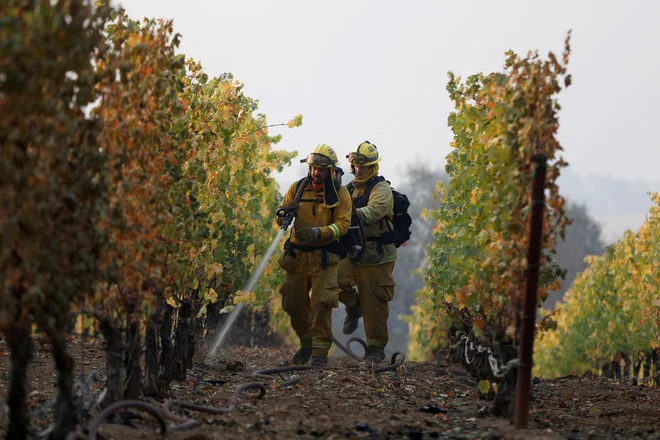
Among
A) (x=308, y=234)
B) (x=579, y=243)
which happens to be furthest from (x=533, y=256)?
(x=579, y=243)

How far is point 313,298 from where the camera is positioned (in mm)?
10148

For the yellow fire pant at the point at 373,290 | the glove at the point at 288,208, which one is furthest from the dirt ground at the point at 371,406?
the glove at the point at 288,208

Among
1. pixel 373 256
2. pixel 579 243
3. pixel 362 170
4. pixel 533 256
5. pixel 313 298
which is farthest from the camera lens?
pixel 579 243

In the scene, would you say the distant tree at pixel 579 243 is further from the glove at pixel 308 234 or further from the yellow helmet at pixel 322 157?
the glove at pixel 308 234

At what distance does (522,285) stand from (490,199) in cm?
84

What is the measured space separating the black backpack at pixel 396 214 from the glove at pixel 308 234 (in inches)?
61.1

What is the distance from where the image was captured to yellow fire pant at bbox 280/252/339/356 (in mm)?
10070

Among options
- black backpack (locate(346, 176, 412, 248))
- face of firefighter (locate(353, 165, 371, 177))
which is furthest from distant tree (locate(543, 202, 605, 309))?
face of firefighter (locate(353, 165, 371, 177))

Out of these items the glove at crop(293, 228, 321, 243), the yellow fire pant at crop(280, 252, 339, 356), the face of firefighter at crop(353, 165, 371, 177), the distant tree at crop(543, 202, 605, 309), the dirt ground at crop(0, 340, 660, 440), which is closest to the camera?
the dirt ground at crop(0, 340, 660, 440)

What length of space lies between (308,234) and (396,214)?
6.26 ft

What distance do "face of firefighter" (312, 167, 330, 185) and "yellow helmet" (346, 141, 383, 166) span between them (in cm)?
123

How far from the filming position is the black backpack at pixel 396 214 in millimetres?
11234

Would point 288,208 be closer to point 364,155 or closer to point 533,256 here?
point 364,155

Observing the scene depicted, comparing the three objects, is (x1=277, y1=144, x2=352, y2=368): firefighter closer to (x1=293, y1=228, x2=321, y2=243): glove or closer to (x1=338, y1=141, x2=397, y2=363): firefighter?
(x1=293, y1=228, x2=321, y2=243): glove
